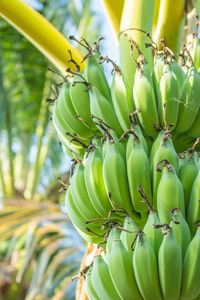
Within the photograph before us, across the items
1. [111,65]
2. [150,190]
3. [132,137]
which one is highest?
[111,65]

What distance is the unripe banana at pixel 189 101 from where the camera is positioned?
4.19 feet

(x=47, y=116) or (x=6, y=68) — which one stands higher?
(x=6, y=68)

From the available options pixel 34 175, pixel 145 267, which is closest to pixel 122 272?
pixel 145 267

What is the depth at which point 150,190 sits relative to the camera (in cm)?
121

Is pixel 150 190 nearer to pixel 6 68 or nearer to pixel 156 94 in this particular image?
pixel 156 94

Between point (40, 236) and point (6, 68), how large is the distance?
221 cm

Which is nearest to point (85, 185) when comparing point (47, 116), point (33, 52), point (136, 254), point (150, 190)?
point (150, 190)

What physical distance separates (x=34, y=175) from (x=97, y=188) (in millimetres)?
3737

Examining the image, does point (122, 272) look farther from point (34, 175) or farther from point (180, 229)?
point (34, 175)

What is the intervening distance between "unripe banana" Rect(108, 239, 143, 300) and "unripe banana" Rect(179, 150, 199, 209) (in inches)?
8.6

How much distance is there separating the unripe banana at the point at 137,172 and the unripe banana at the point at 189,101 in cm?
18

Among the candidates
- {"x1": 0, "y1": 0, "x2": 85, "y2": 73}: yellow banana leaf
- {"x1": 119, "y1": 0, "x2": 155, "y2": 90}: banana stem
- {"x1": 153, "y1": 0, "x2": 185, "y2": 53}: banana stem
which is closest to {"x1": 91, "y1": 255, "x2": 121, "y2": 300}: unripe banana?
{"x1": 119, "y1": 0, "x2": 155, "y2": 90}: banana stem

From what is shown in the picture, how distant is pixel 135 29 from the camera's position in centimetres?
150

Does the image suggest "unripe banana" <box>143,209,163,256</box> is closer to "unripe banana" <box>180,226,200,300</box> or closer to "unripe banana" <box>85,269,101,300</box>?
"unripe banana" <box>180,226,200,300</box>
